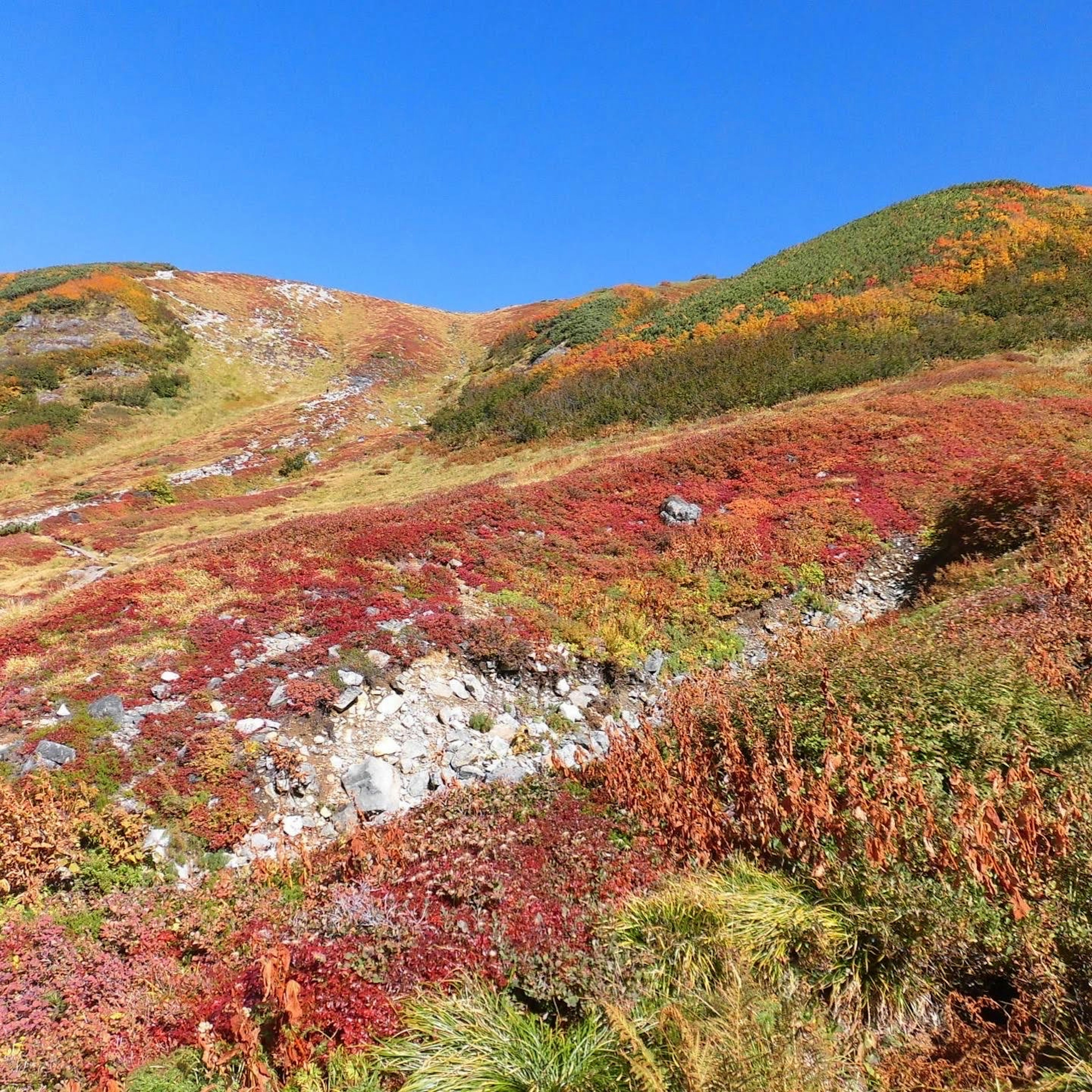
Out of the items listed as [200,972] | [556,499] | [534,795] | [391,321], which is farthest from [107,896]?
[391,321]

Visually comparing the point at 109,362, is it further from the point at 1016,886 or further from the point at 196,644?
the point at 1016,886

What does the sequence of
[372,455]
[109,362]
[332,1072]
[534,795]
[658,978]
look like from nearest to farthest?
[332,1072], [658,978], [534,795], [372,455], [109,362]

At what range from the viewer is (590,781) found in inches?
281

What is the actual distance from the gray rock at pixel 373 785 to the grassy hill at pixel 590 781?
0.12 m

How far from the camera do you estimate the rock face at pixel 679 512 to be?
16.6m

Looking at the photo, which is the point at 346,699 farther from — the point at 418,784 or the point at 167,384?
the point at 167,384

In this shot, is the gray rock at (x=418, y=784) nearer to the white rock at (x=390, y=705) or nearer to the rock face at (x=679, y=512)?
the white rock at (x=390, y=705)

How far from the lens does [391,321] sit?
74.3m

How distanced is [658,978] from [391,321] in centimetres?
7935

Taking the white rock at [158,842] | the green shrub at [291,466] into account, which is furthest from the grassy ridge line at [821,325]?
the white rock at [158,842]

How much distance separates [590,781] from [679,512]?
10.9 meters

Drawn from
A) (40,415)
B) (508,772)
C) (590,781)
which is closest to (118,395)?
(40,415)

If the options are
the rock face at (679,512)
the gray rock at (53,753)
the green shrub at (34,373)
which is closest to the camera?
the gray rock at (53,753)

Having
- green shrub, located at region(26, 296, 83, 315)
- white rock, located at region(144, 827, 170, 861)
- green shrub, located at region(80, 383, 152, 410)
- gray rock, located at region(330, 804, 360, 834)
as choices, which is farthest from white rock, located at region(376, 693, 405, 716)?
green shrub, located at region(26, 296, 83, 315)
